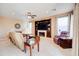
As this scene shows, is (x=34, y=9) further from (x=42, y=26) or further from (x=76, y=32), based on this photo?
(x=76, y=32)

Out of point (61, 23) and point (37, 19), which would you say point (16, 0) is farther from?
point (61, 23)

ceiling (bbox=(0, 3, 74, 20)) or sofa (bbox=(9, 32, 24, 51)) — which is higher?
ceiling (bbox=(0, 3, 74, 20))

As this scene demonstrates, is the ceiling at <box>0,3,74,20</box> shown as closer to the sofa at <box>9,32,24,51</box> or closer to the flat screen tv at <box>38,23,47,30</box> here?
the flat screen tv at <box>38,23,47,30</box>

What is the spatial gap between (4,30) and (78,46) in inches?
52.8

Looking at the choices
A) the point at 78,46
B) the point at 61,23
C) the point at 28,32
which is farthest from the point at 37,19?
the point at 78,46

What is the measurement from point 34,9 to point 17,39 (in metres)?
0.61

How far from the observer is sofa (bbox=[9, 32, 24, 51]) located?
229 cm

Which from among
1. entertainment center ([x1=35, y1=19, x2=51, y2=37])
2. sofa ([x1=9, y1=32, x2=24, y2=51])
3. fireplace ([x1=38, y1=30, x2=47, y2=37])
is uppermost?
entertainment center ([x1=35, y1=19, x2=51, y2=37])

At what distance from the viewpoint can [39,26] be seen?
240 cm

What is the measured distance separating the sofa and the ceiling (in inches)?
12.3

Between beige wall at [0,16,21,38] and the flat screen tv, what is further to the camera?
the flat screen tv

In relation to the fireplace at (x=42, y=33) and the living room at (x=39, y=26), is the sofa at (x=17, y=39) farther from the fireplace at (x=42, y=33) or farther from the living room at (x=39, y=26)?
the fireplace at (x=42, y=33)

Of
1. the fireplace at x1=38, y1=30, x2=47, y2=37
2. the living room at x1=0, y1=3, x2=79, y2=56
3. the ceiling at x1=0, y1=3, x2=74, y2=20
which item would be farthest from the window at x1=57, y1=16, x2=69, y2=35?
the fireplace at x1=38, y1=30, x2=47, y2=37

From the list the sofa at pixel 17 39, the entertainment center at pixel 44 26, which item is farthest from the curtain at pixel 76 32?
the sofa at pixel 17 39
